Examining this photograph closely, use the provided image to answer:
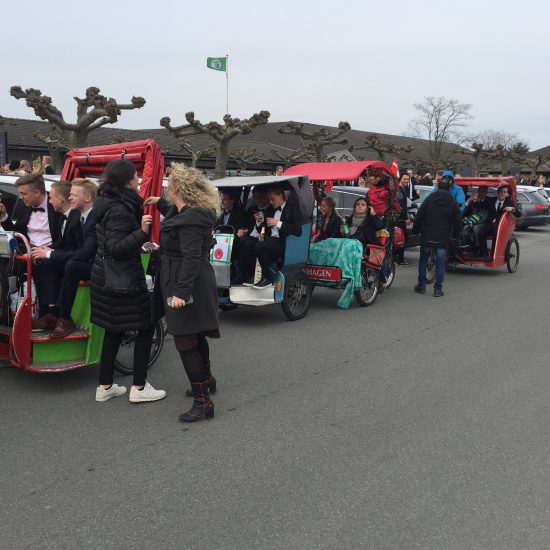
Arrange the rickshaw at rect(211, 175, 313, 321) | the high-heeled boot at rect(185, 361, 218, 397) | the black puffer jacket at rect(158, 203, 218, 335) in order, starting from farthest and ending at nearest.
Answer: the rickshaw at rect(211, 175, 313, 321) → the high-heeled boot at rect(185, 361, 218, 397) → the black puffer jacket at rect(158, 203, 218, 335)

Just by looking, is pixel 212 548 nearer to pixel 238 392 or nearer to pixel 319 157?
pixel 238 392

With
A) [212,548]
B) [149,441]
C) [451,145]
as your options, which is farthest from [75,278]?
[451,145]

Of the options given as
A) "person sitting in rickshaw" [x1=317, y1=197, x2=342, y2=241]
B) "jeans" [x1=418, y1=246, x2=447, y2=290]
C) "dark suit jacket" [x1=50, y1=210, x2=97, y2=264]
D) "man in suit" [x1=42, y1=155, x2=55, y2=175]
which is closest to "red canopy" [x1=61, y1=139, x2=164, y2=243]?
"dark suit jacket" [x1=50, y1=210, x2=97, y2=264]

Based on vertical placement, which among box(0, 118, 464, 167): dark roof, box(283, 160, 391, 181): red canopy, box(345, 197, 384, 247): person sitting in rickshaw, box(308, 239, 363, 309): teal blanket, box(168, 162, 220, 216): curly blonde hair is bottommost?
box(308, 239, 363, 309): teal blanket

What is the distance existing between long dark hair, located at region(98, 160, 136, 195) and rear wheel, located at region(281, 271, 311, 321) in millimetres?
3567

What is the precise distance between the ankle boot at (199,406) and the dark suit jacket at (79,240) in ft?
4.68

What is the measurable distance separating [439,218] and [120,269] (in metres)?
7.02

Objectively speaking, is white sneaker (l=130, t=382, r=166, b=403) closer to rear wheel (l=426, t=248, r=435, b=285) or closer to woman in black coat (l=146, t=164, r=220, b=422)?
woman in black coat (l=146, t=164, r=220, b=422)

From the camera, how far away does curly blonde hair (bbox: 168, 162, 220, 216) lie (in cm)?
445

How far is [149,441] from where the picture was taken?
4.24 m

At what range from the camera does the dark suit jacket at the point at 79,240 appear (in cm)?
506

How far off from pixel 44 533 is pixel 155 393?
196 centimetres

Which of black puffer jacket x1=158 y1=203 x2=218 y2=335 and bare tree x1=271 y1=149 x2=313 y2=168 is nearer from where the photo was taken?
black puffer jacket x1=158 y1=203 x2=218 y2=335

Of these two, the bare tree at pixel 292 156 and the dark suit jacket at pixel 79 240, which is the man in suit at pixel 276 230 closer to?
the dark suit jacket at pixel 79 240
